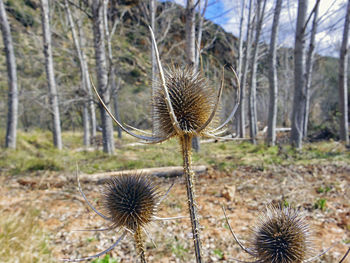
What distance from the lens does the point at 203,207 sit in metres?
4.47

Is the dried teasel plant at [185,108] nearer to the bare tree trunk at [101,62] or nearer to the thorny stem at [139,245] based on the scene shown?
the thorny stem at [139,245]

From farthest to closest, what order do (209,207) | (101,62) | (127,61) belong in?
(127,61) < (101,62) < (209,207)

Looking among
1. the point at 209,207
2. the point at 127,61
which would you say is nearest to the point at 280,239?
the point at 209,207

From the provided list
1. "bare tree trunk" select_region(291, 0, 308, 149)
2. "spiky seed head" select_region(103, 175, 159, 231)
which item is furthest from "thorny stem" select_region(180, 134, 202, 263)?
"bare tree trunk" select_region(291, 0, 308, 149)

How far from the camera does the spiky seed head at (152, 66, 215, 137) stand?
1336 mm

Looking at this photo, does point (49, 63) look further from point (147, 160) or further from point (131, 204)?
point (131, 204)

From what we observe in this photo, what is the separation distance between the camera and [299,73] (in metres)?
8.55

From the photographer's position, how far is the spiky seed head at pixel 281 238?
1297 millimetres

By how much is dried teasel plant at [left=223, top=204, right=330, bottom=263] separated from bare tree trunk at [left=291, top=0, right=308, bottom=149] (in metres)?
8.09

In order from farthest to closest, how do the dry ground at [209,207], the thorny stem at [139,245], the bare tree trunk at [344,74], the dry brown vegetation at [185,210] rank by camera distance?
the bare tree trunk at [344,74] → the dry ground at [209,207] → the dry brown vegetation at [185,210] → the thorny stem at [139,245]

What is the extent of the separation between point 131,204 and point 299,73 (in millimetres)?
9130

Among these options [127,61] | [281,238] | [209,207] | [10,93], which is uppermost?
[127,61]

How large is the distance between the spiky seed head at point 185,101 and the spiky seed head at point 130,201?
0.39m

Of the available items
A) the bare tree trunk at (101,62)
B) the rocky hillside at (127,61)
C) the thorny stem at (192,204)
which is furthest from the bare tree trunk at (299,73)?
the thorny stem at (192,204)
